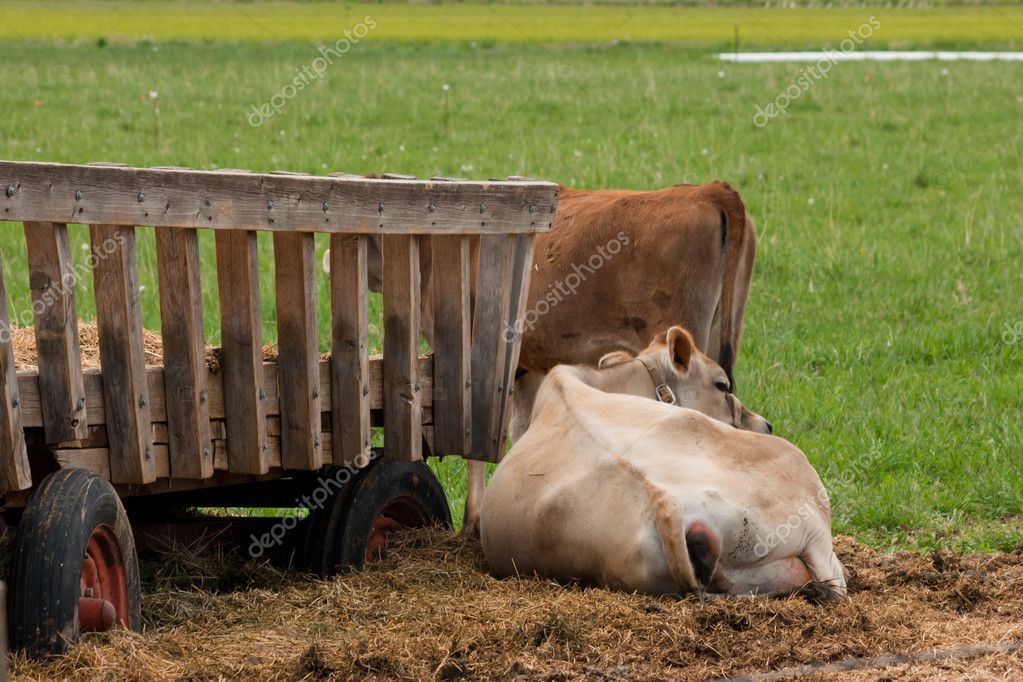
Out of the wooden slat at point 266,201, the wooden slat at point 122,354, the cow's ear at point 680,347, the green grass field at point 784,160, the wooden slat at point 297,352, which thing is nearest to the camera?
the wooden slat at point 266,201

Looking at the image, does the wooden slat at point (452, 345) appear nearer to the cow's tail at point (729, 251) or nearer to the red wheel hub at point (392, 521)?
the red wheel hub at point (392, 521)

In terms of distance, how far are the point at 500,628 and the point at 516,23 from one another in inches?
1937

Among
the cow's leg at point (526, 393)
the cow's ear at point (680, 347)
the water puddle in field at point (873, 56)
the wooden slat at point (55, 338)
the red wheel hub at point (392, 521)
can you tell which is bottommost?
the red wheel hub at point (392, 521)

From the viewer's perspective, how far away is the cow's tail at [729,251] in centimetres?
697

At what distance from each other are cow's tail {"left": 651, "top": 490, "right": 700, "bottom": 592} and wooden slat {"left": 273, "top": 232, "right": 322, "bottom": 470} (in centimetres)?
130

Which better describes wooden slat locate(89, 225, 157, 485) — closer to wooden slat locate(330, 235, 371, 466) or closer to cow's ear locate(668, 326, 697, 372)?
wooden slat locate(330, 235, 371, 466)

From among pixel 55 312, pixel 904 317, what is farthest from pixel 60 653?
pixel 904 317

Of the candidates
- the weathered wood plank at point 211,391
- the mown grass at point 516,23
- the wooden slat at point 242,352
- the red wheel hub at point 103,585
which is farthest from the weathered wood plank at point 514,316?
the mown grass at point 516,23

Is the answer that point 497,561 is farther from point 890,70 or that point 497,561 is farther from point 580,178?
point 890,70

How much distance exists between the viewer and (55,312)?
164 inches

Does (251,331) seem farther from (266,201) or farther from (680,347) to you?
(680,347)

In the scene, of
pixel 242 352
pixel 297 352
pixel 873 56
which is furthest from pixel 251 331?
pixel 873 56

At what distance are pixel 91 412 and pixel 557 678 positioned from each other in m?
1.75

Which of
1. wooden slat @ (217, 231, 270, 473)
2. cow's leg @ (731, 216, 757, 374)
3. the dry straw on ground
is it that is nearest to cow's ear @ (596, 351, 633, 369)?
the dry straw on ground
